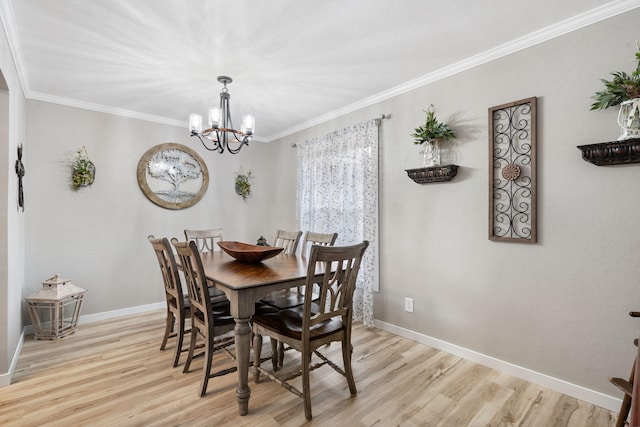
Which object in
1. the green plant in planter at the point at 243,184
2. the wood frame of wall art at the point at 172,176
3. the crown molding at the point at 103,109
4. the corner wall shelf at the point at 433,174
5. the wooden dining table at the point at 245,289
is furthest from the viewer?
the green plant in planter at the point at 243,184

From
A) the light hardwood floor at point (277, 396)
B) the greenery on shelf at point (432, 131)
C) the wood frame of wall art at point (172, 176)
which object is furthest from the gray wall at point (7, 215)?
the greenery on shelf at point (432, 131)

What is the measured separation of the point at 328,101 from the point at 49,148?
3.04 m

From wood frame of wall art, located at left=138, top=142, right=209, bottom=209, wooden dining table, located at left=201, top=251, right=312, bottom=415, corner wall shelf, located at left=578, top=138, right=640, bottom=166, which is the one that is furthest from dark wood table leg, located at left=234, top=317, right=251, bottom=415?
wood frame of wall art, located at left=138, top=142, right=209, bottom=209

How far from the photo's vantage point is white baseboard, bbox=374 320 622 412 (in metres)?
1.95

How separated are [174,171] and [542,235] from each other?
4.05 metres

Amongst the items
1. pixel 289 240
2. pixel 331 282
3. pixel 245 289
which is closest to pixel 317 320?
pixel 331 282

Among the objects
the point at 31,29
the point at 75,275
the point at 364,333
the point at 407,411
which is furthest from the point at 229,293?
the point at 75,275

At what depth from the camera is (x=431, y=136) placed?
107 inches

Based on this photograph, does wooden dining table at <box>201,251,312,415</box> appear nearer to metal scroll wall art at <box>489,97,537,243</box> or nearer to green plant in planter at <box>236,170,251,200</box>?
metal scroll wall art at <box>489,97,537,243</box>

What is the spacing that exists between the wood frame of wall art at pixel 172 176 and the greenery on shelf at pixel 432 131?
9.68 feet

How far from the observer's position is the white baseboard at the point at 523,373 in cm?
195

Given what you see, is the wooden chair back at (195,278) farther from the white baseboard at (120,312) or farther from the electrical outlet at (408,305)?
the white baseboard at (120,312)

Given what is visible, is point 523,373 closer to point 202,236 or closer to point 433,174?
point 433,174

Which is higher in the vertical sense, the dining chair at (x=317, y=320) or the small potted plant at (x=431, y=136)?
the small potted plant at (x=431, y=136)
